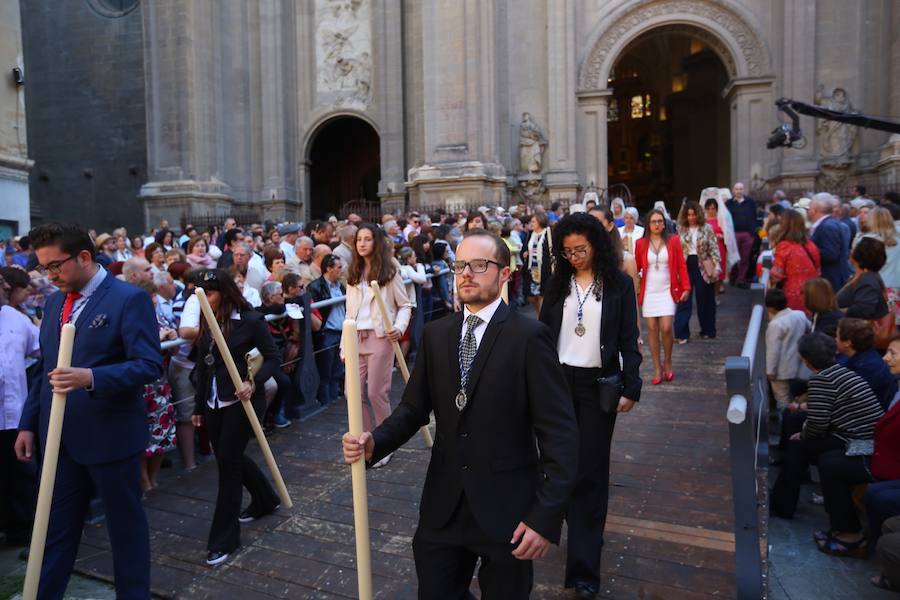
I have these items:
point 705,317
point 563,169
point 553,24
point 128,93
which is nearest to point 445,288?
point 705,317

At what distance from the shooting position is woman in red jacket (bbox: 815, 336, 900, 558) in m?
4.88

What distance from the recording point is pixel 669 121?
3522 cm

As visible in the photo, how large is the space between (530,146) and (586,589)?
20.6m

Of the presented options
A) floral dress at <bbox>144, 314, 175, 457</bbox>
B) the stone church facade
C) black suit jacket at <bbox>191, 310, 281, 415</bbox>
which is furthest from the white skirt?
the stone church facade

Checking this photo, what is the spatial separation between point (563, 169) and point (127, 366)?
2098 centimetres

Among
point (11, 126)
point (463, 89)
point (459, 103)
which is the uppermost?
point (463, 89)

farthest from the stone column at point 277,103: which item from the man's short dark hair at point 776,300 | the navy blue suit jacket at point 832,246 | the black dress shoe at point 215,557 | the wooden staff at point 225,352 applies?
the black dress shoe at point 215,557

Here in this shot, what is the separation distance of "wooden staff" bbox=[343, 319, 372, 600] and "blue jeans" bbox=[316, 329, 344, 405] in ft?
18.7

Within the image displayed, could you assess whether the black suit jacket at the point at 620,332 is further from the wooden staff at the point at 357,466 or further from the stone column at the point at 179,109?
the stone column at the point at 179,109

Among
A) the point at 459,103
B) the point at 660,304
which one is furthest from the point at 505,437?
the point at 459,103

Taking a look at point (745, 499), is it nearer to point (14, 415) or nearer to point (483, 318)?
point (483, 318)

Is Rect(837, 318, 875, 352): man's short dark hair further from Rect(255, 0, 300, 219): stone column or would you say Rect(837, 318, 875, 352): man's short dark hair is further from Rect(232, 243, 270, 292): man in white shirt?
Rect(255, 0, 300, 219): stone column

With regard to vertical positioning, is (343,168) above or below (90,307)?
above

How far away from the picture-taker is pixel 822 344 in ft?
18.7
